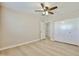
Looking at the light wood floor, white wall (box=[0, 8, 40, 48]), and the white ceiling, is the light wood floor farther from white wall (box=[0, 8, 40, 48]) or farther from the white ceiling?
the white ceiling

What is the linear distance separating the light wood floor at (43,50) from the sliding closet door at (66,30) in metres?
0.15

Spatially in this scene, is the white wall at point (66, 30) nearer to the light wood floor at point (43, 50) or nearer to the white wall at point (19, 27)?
the light wood floor at point (43, 50)

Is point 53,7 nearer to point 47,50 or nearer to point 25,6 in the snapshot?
point 25,6

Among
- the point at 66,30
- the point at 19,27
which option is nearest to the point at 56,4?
the point at 66,30

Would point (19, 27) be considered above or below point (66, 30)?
above

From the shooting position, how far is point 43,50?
7.52 feet

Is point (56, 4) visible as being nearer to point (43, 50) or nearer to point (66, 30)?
point (66, 30)

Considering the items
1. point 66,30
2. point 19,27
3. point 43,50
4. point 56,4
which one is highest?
point 56,4

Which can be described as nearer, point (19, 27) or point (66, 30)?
point (19, 27)

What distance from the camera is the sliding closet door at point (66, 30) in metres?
2.37

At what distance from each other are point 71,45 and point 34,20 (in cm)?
107

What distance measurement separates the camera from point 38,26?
2295 millimetres

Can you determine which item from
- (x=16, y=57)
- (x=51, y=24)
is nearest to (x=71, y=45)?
(x=51, y=24)

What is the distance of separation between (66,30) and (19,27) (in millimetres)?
1015
